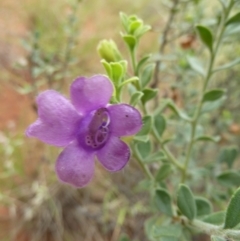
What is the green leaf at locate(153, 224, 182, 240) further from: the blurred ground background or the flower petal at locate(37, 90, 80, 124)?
the blurred ground background

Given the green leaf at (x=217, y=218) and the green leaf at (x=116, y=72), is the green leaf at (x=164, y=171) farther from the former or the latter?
the green leaf at (x=116, y=72)

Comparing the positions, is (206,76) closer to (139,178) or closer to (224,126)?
(224,126)

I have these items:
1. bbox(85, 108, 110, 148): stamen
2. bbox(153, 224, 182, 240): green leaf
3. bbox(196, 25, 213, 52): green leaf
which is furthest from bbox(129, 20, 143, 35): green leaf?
bbox(153, 224, 182, 240): green leaf

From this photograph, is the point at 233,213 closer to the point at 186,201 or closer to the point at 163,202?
the point at 186,201

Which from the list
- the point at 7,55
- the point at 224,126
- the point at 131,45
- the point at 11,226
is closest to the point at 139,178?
the point at 224,126

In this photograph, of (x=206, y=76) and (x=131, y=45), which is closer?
(x=131, y=45)
